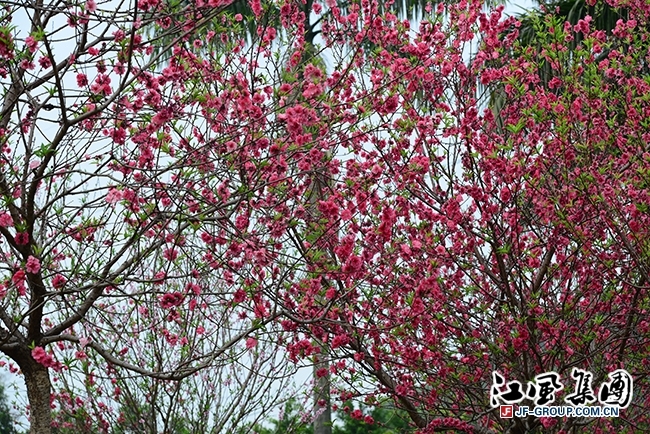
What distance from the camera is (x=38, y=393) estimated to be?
4797 mm

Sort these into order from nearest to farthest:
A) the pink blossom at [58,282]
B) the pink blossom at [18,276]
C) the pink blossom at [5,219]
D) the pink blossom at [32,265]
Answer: the pink blossom at [18,276] < the pink blossom at [32,265] < the pink blossom at [58,282] < the pink blossom at [5,219]

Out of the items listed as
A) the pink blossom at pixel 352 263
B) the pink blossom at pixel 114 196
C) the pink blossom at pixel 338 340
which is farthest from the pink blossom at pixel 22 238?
the pink blossom at pixel 338 340

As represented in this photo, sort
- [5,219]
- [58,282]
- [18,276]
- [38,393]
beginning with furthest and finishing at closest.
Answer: [38,393] → [5,219] → [58,282] → [18,276]

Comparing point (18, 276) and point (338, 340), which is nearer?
point (18, 276)

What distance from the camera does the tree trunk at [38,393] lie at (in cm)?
478

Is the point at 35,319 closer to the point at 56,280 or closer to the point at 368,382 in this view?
the point at 56,280

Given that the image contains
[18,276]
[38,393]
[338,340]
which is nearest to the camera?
[18,276]

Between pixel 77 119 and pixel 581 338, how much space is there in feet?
11.6

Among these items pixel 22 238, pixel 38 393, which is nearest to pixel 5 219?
pixel 22 238

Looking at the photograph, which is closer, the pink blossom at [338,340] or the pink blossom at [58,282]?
the pink blossom at [58,282]

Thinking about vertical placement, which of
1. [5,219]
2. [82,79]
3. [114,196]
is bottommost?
[114,196]

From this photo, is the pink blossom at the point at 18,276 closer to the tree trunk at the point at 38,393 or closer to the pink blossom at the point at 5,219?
the pink blossom at the point at 5,219

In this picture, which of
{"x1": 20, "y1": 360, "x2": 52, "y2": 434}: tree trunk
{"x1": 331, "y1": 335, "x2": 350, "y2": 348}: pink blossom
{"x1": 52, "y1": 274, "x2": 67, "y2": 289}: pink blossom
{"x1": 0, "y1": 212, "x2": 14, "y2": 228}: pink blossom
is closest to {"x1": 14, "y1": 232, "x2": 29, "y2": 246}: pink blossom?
{"x1": 0, "y1": 212, "x2": 14, "y2": 228}: pink blossom

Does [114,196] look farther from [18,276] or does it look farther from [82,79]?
[82,79]
